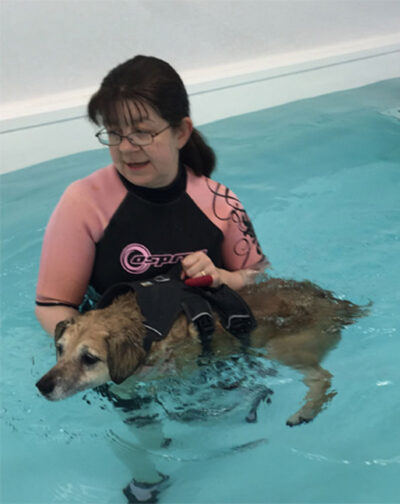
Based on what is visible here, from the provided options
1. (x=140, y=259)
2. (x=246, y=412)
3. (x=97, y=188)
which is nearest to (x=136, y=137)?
(x=97, y=188)

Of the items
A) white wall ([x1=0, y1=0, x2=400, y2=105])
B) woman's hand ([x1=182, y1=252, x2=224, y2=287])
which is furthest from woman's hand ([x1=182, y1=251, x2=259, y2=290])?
white wall ([x1=0, y1=0, x2=400, y2=105])

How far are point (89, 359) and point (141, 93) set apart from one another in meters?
0.79

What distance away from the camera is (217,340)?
2.06 m

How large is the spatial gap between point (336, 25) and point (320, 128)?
1768mm

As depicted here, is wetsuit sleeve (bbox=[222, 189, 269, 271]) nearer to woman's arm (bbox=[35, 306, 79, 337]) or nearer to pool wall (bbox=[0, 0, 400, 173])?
woman's arm (bbox=[35, 306, 79, 337])

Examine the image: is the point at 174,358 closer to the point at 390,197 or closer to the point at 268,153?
the point at 390,197

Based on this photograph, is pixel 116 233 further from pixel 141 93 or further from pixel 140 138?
pixel 141 93

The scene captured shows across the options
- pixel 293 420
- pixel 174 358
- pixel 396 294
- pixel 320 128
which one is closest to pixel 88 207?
pixel 174 358

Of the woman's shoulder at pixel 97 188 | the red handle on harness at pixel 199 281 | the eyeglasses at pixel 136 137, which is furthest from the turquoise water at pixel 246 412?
the eyeglasses at pixel 136 137

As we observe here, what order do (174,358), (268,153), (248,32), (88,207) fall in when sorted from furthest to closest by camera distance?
(248,32) → (268,153) → (88,207) → (174,358)

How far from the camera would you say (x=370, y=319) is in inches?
112

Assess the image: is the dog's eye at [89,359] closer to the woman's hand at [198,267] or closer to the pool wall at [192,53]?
the woman's hand at [198,267]

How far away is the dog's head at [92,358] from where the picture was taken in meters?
1.79

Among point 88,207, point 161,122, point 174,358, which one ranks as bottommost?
point 174,358
